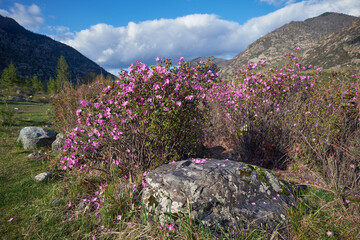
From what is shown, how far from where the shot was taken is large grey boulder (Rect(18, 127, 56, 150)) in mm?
6167

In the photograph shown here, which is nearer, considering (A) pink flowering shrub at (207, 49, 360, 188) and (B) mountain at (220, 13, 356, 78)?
(A) pink flowering shrub at (207, 49, 360, 188)

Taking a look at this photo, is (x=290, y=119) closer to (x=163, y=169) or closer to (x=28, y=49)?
(x=163, y=169)

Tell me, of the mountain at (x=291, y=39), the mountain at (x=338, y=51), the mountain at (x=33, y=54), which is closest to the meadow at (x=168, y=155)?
the mountain at (x=33, y=54)

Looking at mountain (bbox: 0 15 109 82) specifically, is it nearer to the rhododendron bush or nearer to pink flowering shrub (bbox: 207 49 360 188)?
the rhododendron bush

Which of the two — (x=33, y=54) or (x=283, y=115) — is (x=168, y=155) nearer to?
(x=283, y=115)

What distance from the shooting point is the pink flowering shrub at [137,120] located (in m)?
3.08

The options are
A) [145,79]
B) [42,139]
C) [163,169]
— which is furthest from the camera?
[42,139]

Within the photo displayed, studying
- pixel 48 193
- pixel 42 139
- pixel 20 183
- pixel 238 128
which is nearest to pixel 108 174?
pixel 48 193

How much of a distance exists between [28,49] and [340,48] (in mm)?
158694

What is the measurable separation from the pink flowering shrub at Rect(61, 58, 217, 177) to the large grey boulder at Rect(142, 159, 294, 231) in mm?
702

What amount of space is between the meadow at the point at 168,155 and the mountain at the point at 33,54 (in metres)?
28.1

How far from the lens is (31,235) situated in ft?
8.18

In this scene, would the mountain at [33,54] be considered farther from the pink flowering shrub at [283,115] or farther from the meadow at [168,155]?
the pink flowering shrub at [283,115]

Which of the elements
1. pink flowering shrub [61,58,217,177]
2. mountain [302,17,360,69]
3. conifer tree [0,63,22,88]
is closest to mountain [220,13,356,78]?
mountain [302,17,360,69]
